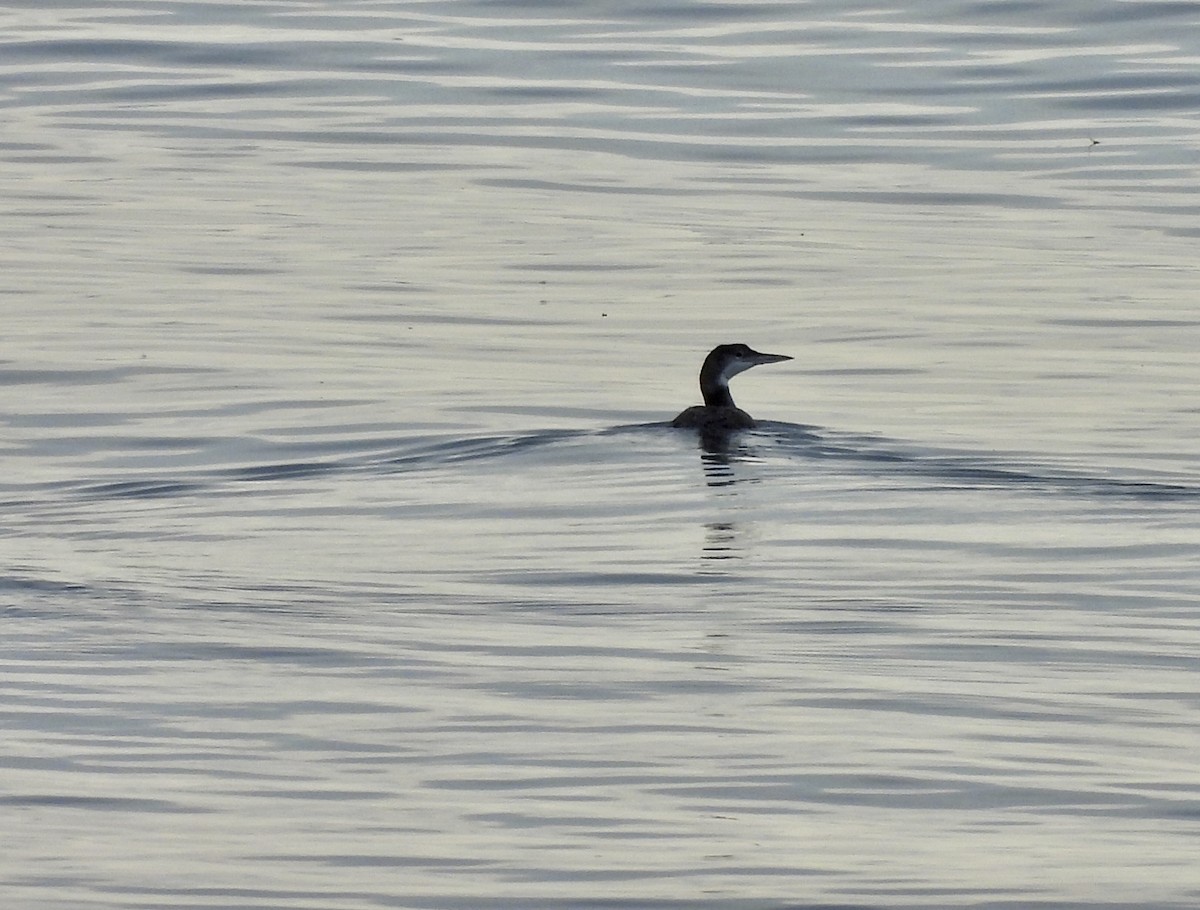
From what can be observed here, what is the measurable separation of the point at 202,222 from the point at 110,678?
46.6 feet

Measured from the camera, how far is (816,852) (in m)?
6.58

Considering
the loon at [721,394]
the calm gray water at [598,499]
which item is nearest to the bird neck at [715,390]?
the loon at [721,394]

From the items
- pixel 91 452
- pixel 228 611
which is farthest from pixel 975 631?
pixel 91 452

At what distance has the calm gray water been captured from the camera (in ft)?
22.3

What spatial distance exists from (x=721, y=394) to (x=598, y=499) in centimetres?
290

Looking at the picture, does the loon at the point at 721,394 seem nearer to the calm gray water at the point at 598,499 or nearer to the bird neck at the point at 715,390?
the bird neck at the point at 715,390

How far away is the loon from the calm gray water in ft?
0.46

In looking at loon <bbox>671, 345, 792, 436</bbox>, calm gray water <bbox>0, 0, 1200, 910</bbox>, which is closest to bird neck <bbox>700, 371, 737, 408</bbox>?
loon <bbox>671, 345, 792, 436</bbox>

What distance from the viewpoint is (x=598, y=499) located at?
12.2 metres

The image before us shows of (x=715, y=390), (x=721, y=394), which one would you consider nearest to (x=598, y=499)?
(x=721, y=394)

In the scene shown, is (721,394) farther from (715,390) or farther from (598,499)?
(598,499)

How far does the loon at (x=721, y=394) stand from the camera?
13.7 m

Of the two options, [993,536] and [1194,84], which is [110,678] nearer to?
[993,536]

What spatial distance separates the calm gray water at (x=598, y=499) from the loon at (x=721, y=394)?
0.14m
